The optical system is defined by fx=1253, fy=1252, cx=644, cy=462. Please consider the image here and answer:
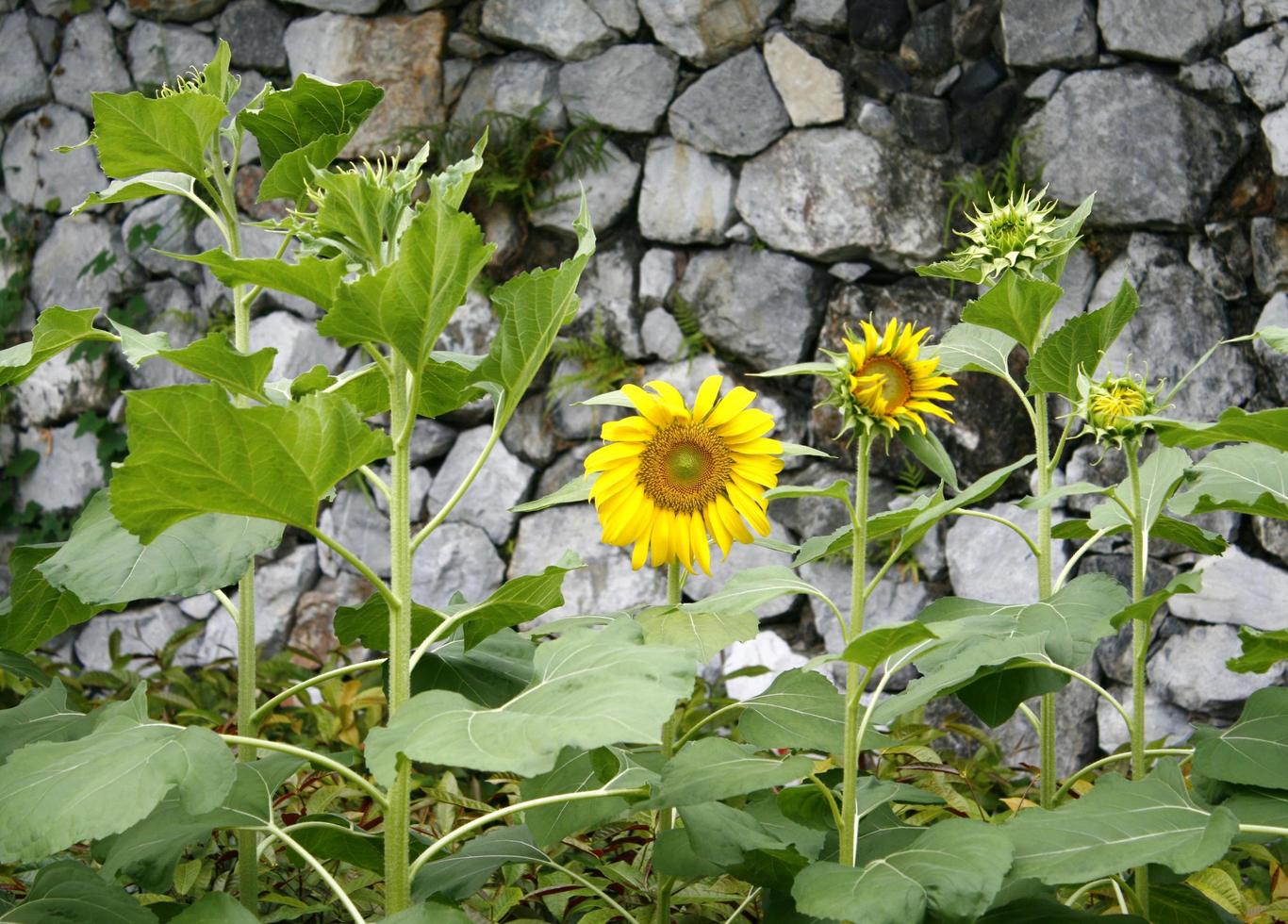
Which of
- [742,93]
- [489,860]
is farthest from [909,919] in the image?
[742,93]

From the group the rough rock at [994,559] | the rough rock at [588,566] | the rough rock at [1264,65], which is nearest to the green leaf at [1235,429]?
the rough rock at [994,559]

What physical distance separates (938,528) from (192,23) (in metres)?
2.65

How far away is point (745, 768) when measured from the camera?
884 millimetres

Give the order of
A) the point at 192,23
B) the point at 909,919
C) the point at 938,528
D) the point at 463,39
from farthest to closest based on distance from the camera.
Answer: the point at 192,23, the point at 463,39, the point at 938,528, the point at 909,919

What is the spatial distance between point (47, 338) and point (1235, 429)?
94 cm

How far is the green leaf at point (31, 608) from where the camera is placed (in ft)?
3.53

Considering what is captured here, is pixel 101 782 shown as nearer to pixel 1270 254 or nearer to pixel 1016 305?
pixel 1016 305

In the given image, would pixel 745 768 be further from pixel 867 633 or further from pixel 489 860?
pixel 489 860

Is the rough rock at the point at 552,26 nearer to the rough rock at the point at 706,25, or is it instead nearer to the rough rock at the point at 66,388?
the rough rock at the point at 706,25

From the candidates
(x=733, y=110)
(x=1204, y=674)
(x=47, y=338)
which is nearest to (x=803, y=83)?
(x=733, y=110)

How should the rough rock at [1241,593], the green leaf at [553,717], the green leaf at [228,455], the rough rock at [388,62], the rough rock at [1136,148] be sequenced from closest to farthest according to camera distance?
the green leaf at [553,717] < the green leaf at [228,455] < the rough rock at [1241,593] < the rough rock at [1136,148] < the rough rock at [388,62]

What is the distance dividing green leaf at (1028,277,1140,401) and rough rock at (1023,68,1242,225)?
68.1 inches

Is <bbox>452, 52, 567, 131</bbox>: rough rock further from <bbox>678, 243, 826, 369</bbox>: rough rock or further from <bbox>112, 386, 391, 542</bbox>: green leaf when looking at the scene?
<bbox>112, 386, 391, 542</bbox>: green leaf

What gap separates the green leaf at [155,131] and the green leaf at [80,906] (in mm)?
573
